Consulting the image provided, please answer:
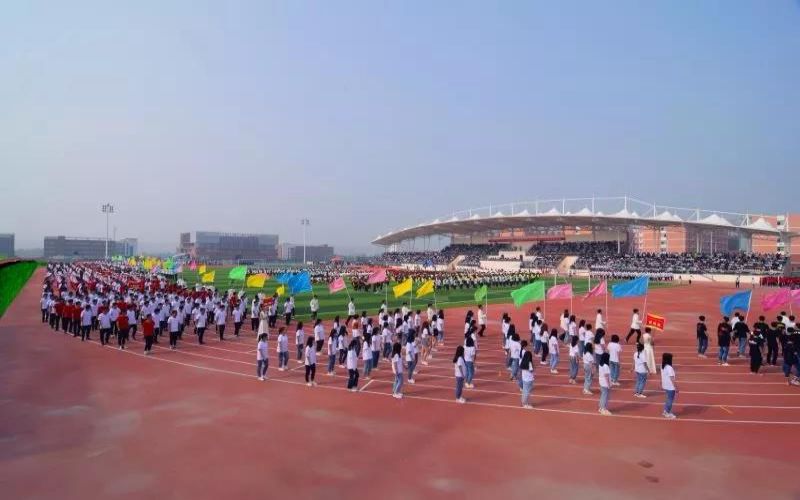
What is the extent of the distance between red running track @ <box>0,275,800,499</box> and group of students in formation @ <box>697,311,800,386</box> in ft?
1.71

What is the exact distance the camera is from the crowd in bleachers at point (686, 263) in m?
52.8

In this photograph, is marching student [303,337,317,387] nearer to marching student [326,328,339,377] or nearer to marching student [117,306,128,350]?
marching student [326,328,339,377]

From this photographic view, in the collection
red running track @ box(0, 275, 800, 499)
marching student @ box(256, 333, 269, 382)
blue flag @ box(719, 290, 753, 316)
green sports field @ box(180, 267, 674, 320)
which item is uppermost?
blue flag @ box(719, 290, 753, 316)

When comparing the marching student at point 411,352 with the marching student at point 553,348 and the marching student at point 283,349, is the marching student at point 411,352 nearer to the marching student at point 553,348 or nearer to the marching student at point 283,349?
the marching student at point 283,349

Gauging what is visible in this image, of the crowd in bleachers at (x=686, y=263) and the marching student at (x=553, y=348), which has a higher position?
the crowd in bleachers at (x=686, y=263)

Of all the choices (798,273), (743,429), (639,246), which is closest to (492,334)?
(743,429)

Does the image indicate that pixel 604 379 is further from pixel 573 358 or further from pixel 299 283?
pixel 299 283

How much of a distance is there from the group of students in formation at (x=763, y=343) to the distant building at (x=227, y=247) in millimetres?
125231

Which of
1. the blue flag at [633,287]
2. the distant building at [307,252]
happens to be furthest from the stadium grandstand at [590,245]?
the distant building at [307,252]

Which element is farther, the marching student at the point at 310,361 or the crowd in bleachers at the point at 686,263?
the crowd in bleachers at the point at 686,263

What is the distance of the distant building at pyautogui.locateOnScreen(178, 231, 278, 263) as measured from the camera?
136625mm

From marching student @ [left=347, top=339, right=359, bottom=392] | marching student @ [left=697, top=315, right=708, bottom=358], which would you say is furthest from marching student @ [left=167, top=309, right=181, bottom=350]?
marching student @ [left=697, top=315, right=708, bottom=358]

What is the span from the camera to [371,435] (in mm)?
8852

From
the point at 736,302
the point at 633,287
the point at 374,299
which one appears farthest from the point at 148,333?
the point at 736,302
